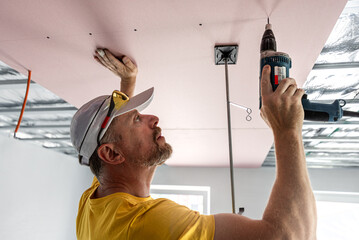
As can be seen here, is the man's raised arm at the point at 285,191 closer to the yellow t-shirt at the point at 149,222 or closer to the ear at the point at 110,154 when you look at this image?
the yellow t-shirt at the point at 149,222

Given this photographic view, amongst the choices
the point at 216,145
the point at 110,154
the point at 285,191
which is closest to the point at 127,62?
the point at 110,154

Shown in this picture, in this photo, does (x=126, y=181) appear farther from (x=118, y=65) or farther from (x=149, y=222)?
(x=118, y=65)

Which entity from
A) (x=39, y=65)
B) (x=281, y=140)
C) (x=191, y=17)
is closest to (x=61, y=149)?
(x=39, y=65)

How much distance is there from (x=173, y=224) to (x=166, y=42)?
791 mm

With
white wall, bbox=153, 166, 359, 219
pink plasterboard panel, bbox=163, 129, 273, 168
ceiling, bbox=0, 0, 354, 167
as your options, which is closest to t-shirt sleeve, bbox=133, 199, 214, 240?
ceiling, bbox=0, 0, 354, 167

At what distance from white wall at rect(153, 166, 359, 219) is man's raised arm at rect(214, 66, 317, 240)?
10.9 feet

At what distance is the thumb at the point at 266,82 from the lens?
2.78ft

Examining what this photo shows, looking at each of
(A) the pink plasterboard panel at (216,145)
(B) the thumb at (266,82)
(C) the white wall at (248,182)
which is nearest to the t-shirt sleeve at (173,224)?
(B) the thumb at (266,82)

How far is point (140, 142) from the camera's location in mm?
1182

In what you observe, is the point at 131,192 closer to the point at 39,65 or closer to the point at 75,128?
the point at 75,128

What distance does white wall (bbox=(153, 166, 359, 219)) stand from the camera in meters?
3.88

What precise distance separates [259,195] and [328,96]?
→ 2226mm

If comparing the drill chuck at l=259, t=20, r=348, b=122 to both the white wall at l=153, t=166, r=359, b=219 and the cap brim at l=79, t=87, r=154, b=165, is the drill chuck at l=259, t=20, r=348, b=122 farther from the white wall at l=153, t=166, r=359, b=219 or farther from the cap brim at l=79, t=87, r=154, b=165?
the white wall at l=153, t=166, r=359, b=219

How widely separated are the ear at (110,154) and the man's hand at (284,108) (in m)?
0.66
